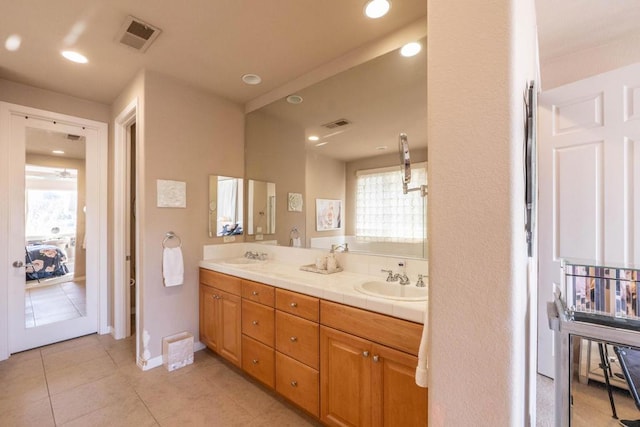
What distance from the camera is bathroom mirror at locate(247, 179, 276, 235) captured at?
9.47 ft

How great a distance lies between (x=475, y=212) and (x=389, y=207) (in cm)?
133

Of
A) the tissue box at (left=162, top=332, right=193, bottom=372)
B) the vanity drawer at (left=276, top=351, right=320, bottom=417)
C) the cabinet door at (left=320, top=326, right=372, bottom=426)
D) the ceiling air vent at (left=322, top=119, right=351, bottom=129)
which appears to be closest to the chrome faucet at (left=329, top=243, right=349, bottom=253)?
the cabinet door at (left=320, top=326, right=372, bottom=426)

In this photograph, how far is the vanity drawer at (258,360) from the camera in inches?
76.9

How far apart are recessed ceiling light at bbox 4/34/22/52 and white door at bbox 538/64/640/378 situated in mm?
3424

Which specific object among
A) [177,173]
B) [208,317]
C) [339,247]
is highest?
[177,173]

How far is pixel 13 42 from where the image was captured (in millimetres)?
2018

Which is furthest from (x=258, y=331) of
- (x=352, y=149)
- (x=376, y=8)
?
(x=376, y=8)

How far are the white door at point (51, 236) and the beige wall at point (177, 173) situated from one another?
3.68ft

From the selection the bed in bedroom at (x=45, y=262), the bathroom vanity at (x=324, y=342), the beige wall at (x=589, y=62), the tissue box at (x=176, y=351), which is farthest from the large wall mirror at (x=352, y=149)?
the bed in bedroom at (x=45, y=262)

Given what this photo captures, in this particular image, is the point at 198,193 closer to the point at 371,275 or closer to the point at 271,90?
the point at 271,90

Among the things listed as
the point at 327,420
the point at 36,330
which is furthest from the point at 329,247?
the point at 36,330

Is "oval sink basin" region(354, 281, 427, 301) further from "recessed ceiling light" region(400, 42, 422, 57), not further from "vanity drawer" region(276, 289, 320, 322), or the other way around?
"recessed ceiling light" region(400, 42, 422, 57)

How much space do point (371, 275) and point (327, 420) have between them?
0.93 m

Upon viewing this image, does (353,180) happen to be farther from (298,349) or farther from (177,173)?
(177,173)
